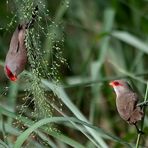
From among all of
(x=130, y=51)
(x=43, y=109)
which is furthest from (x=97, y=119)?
(x=43, y=109)

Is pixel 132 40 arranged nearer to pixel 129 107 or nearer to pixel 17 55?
pixel 129 107

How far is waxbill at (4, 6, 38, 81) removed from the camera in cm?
130

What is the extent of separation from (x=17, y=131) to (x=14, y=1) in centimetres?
66

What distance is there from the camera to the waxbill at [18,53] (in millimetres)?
1302

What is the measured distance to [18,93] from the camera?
271 centimetres

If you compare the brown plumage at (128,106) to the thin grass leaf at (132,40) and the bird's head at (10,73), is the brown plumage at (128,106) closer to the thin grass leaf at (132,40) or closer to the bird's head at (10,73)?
the bird's head at (10,73)

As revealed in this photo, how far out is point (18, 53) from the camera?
1.32 m

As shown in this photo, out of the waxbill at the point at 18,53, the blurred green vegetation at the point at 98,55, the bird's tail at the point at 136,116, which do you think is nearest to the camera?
the waxbill at the point at 18,53

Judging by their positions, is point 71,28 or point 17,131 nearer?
point 17,131

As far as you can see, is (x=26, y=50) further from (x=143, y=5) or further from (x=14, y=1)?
(x=143, y=5)

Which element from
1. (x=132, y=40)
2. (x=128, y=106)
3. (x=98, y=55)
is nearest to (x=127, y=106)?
(x=128, y=106)

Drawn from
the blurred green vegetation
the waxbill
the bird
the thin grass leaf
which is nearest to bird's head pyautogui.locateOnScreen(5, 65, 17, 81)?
the waxbill

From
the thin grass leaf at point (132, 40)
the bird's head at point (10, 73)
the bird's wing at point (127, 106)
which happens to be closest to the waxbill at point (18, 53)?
the bird's head at point (10, 73)

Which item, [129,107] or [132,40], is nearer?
[129,107]
